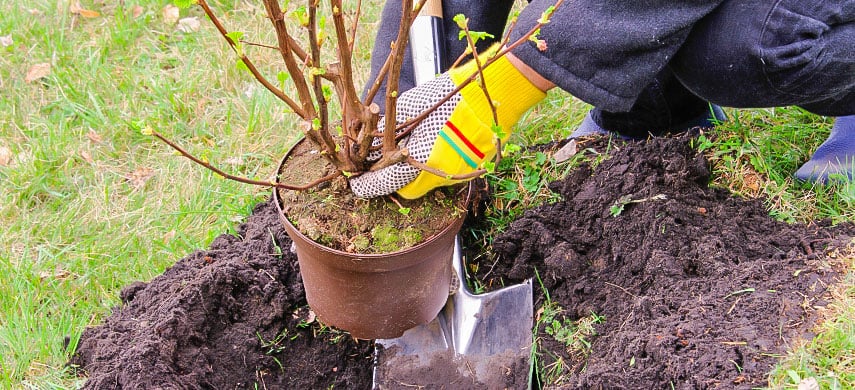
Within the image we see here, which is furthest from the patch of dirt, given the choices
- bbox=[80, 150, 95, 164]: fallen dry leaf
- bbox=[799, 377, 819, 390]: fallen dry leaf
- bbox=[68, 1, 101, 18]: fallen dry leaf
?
bbox=[68, 1, 101, 18]: fallen dry leaf

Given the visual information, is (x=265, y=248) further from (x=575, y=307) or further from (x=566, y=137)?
(x=566, y=137)

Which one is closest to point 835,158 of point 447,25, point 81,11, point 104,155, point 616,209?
point 616,209

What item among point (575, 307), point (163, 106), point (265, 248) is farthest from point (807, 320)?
point (163, 106)

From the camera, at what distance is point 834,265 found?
5.31 feet

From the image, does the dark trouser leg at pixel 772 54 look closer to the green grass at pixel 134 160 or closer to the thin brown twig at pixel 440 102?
the green grass at pixel 134 160

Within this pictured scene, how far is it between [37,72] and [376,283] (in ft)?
7.32

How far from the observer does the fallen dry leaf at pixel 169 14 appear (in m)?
3.30

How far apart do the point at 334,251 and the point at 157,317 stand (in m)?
0.65

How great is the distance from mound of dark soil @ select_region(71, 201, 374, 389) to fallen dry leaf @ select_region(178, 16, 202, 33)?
152cm

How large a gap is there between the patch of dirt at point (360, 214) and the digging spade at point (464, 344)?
0.39 metres

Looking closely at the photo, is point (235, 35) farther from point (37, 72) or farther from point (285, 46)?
point (37, 72)

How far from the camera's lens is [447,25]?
1.97 metres

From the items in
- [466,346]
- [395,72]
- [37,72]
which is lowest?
[466,346]

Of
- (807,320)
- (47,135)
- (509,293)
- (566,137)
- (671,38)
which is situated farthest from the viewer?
(47,135)
